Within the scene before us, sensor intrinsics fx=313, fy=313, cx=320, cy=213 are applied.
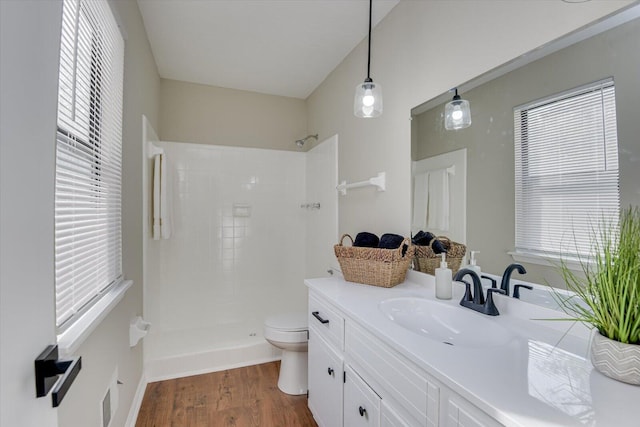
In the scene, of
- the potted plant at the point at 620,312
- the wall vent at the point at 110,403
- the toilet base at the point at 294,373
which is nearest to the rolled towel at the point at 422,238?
the potted plant at the point at 620,312

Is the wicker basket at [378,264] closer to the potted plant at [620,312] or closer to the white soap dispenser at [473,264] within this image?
the white soap dispenser at [473,264]

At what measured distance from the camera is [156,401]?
2176 mm

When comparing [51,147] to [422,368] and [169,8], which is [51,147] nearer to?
[422,368]

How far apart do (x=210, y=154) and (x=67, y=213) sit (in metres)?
2.17

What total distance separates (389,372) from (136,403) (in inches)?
72.9

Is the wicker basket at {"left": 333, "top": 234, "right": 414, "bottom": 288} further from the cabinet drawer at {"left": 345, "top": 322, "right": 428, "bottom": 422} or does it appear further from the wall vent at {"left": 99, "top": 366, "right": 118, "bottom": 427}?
the wall vent at {"left": 99, "top": 366, "right": 118, "bottom": 427}

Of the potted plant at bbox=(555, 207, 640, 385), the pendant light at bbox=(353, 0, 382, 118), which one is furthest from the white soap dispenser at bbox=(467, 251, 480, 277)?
the pendant light at bbox=(353, 0, 382, 118)

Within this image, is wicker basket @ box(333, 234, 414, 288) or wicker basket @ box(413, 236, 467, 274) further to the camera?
wicker basket @ box(333, 234, 414, 288)

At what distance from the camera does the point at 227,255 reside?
10.3 feet

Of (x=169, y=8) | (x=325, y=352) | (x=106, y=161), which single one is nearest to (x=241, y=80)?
(x=169, y=8)

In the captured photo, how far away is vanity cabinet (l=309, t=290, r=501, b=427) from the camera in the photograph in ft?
2.74

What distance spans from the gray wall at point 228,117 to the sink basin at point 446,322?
8.00 feet

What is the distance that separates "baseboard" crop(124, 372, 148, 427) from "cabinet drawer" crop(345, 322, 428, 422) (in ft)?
4.71

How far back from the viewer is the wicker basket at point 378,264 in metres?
1.64
